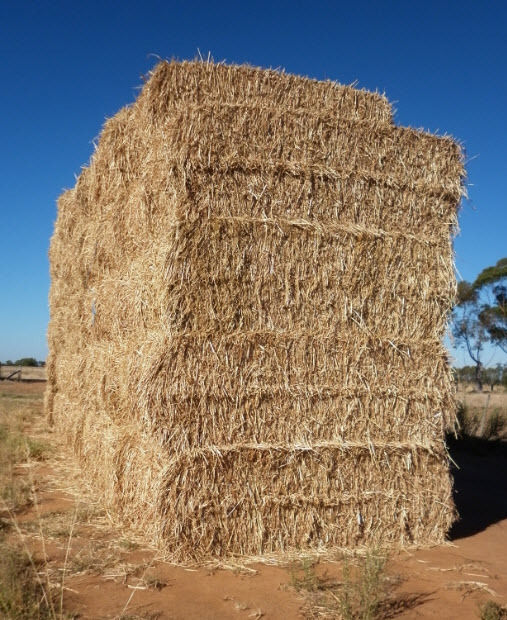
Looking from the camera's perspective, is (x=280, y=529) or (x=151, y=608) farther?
(x=280, y=529)

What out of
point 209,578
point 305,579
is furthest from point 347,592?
point 209,578

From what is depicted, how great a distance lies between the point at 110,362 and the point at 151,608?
2.97m

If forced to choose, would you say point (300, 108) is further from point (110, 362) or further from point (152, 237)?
point (110, 362)

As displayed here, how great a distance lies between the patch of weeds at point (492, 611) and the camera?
14.8 ft

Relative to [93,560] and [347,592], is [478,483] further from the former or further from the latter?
[93,560]

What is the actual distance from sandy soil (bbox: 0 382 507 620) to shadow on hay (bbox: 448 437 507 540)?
1.51ft

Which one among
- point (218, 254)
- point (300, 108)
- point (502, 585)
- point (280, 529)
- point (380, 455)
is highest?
point (300, 108)

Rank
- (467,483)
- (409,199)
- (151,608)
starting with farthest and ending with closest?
(467,483) < (409,199) < (151,608)

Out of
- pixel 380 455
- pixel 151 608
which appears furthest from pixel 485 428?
pixel 151 608

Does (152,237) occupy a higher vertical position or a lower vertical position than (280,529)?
higher

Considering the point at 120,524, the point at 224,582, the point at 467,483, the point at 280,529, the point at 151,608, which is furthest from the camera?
the point at 467,483

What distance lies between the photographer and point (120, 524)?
614cm

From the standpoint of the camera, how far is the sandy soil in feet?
14.8

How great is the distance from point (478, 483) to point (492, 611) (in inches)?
232
